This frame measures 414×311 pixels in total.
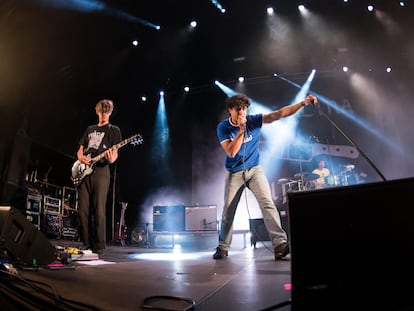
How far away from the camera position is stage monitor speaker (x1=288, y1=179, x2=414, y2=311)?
3.05ft

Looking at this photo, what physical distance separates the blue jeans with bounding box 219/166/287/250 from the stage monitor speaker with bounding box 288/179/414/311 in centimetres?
221

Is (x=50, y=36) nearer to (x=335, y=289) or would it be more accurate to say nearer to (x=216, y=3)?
(x=216, y=3)

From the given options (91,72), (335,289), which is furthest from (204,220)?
(335,289)

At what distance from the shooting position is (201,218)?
27.0 ft

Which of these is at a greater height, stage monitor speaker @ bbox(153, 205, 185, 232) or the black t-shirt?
the black t-shirt

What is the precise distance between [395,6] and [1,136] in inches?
370

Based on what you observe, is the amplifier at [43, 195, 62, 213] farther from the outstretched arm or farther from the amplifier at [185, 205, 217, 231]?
the outstretched arm

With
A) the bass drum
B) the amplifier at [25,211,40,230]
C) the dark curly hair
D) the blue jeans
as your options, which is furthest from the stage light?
the amplifier at [25,211,40,230]

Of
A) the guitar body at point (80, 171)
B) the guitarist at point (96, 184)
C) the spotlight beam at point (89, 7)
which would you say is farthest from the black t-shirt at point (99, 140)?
the spotlight beam at point (89, 7)

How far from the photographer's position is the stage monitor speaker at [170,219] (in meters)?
8.38

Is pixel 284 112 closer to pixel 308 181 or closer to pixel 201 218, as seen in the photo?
pixel 308 181

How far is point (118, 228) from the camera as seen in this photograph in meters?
9.09

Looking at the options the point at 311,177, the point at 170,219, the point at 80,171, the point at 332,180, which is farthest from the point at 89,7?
the point at 332,180

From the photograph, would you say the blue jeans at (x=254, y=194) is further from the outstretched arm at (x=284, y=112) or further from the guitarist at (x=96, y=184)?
the guitarist at (x=96, y=184)
